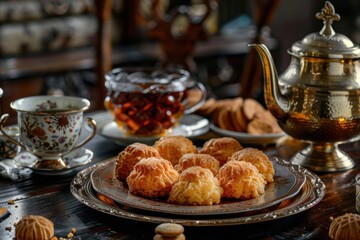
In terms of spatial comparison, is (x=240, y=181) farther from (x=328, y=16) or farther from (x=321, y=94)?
(x=328, y=16)

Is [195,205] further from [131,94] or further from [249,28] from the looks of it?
[249,28]

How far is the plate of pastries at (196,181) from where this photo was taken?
1127 mm

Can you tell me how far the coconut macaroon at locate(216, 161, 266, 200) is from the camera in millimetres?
1159

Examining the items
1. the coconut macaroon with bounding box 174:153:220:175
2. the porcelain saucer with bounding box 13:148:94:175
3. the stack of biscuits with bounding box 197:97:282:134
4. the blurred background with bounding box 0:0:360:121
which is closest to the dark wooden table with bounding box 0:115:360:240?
the porcelain saucer with bounding box 13:148:94:175

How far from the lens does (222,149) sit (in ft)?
4.35

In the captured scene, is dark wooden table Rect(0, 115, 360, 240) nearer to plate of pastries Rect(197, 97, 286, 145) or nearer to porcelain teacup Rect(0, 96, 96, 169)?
porcelain teacup Rect(0, 96, 96, 169)

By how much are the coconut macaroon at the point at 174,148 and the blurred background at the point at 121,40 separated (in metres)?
1.29

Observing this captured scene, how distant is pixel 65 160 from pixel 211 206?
43 centimetres

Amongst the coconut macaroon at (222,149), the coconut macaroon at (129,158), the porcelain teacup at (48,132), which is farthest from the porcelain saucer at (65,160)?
the coconut macaroon at (222,149)

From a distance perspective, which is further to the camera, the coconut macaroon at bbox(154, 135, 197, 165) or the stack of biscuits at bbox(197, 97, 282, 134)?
the stack of biscuits at bbox(197, 97, 282, 134)

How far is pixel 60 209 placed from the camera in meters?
1.19

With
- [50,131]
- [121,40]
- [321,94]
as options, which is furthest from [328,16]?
[121,40]

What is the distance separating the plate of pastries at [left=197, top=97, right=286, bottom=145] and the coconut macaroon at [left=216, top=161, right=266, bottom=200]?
0.40m

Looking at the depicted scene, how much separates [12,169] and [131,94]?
0.35 meters
